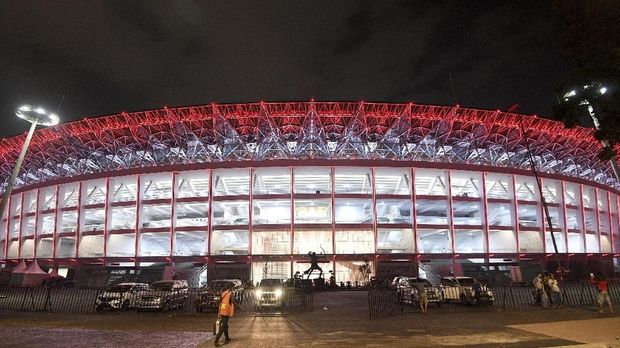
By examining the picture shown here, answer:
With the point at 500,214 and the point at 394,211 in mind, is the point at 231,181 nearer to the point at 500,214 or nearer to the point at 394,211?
the point at 394,211

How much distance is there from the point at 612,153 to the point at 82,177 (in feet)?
188

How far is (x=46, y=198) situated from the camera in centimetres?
6047

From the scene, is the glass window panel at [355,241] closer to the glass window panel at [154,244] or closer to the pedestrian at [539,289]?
the glass window panel at [154,244]

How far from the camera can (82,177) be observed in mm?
55094

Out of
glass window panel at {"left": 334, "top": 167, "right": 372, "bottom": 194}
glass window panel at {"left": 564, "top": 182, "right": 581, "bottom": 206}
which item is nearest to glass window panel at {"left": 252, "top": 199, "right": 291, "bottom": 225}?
glass window panel at {"left": 334, "top": 167, "right": 372, "bottom": 194}

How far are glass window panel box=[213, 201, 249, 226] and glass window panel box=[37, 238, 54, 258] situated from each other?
2402 cm

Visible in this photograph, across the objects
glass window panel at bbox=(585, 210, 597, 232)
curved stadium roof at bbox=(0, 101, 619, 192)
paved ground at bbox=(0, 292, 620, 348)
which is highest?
curved stadium roof at bbox=(0, 101, 619, 192)

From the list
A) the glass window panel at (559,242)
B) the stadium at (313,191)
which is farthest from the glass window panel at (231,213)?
the glass window panel at (559,242)

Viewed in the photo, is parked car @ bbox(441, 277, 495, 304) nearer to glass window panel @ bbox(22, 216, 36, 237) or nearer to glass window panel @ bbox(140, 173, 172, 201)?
glass window panel @ bbox(140, 173, 172, 201)

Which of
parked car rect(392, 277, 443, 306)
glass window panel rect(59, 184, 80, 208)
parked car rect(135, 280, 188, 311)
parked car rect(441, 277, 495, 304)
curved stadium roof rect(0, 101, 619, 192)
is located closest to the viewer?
parked car rect(135, 280, 188, 311)

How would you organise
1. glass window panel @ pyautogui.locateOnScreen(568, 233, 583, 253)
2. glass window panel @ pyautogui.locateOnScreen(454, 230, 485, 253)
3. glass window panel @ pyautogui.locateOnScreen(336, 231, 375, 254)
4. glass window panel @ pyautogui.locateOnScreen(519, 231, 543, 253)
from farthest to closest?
glass window panel @ pyautogui.locateOnScreen(568, 233, 583, 253) → glass window panel @ pyautogui.locateOnScreen(454, 230, 485, 253) → glass window panel @ pyautogui.locateOnScreen(519, 231, 543, 253) → glass window panel @ pyautogui.locateOnScreen(336, 231, 375, 254)

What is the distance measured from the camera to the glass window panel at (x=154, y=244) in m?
54.4

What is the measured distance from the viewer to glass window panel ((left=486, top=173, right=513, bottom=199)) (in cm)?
5256

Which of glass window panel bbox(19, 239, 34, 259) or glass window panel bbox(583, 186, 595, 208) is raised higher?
glass window panel bbox(583, 186, 595, 208)
